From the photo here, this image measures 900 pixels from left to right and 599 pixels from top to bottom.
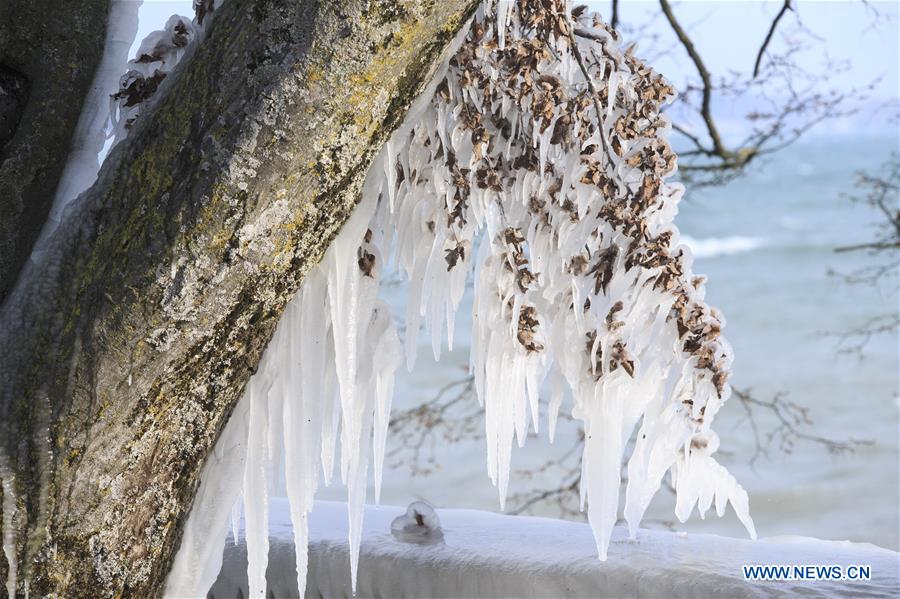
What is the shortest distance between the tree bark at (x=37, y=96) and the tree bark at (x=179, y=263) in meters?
0.24

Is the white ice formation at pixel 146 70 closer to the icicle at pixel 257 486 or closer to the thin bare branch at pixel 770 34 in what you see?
the icicle at pixel 257 486

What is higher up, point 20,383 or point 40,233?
point 40,233

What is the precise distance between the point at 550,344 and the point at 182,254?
33.3 inches

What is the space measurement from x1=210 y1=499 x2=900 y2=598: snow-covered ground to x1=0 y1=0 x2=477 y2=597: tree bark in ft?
3.32

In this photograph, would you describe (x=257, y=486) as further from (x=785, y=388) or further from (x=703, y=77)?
→ (x=785, y=388)

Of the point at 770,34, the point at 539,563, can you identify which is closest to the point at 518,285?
the point at 539,563

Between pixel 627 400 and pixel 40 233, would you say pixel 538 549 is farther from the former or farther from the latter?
pixel 40 233

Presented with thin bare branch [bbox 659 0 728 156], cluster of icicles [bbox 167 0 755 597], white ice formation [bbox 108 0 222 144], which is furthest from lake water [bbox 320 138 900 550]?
white ice formation [bbox 108 0 222 144]

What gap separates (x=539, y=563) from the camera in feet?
7.99

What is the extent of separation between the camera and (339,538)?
2691mm

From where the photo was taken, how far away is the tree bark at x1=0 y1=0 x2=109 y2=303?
1.81 metres

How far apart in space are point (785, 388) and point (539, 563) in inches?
373

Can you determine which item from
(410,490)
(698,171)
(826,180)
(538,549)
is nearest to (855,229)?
(826,180)

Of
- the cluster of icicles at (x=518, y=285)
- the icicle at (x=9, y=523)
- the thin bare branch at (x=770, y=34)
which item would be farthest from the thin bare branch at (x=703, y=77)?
the icicle at (x=9, y=523)
